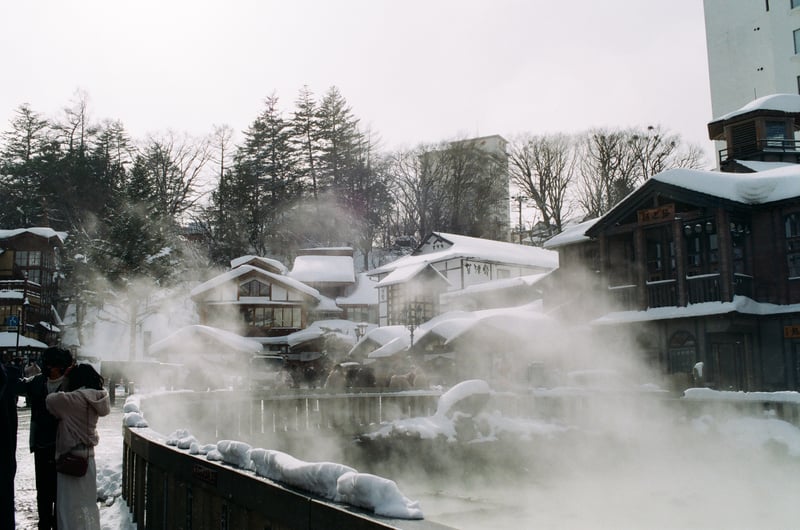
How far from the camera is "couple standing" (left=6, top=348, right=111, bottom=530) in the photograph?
21.7 ft

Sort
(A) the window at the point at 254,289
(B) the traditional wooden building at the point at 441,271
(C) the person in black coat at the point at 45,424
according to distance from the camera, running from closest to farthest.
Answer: (C) the person in black coat at the point at 45,424 < (B) the traditional wooden building at the point at 441,271 < (A) the window at the point at 254,289

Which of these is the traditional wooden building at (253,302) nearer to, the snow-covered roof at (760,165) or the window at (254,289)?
the window at (254,289)

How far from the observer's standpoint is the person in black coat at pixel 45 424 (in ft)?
23.6

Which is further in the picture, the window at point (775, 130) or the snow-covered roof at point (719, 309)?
the window at point (775, 130)

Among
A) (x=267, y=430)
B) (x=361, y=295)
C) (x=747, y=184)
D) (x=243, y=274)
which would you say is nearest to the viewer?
(x=267, y=430)

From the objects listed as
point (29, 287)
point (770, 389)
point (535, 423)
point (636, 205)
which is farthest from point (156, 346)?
point (770, 389)

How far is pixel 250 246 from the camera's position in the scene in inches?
2776

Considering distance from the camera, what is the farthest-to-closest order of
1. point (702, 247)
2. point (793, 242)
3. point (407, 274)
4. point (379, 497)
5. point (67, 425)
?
point (407, 274), point (702, 247), point (793, 242), point (67, 425), point (379, 497)

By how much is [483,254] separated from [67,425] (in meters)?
44.3

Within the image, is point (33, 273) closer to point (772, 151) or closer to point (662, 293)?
point (662, 293)

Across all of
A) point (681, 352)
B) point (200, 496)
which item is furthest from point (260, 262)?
point (200, 496)

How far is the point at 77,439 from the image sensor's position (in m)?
6.64

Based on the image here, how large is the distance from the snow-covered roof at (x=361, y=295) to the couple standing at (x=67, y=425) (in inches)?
2061

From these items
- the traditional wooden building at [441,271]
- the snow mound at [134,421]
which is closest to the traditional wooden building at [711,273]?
the snow mound at [134,421]
